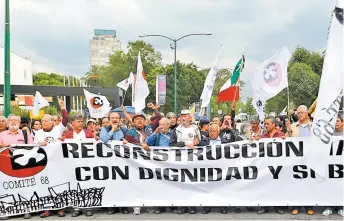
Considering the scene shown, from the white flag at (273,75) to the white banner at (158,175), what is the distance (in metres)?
3.19

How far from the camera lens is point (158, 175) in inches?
271

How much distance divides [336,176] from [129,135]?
3295mm

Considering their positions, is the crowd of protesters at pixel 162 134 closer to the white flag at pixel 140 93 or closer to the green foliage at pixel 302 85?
the white flag at pixel 140 93

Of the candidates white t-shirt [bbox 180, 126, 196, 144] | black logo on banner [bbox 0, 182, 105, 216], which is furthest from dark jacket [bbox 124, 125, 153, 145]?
black logo on banner [bbox 0, 182, 105, 216]

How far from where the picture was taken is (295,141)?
6.73 metres

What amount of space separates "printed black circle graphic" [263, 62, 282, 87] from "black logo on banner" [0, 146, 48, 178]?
525 centimetres

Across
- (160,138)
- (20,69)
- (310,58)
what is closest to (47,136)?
(160,138)

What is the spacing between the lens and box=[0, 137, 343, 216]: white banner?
6.72 meters

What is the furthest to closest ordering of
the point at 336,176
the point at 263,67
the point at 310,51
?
the point at 310,51
the point at 263,67
the point at 336,176

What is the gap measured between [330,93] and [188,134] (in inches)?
110

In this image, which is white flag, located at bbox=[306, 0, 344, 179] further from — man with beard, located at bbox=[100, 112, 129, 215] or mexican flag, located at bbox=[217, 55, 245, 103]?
mexican flag, located at bbox=[217, 55, 245, 103]

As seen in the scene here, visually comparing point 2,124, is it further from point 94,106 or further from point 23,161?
point 94,106

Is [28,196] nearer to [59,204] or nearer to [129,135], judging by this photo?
[59,204]

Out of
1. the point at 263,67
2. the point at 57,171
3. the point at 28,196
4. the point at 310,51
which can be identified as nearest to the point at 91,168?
the point at 57,171
